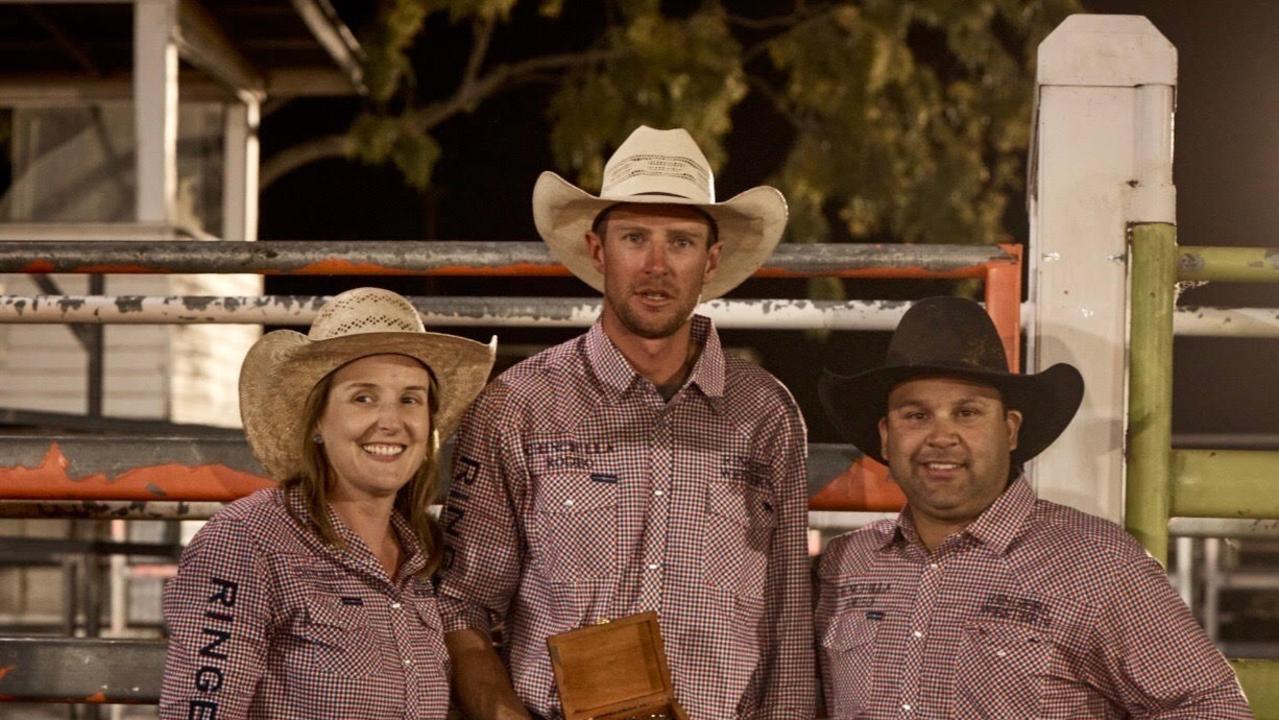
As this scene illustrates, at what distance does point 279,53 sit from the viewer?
14039 millimetres

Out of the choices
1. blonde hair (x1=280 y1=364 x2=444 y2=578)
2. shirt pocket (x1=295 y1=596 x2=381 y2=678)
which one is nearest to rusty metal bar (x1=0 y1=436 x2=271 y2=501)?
blonde hair (x1=280 y1=364 x2=444 y2=578)

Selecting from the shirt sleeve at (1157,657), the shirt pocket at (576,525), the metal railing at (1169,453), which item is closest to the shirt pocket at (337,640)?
the shirt pocket at (576,525)

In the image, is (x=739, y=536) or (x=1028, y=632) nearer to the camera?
(x=1028, y=632)

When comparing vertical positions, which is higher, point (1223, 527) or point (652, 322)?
point (652, 322)

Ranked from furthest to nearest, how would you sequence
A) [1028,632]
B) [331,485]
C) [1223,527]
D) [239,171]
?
1. [239,171]
2. [1223,527]
3. [331,485]
4. [1028,632]

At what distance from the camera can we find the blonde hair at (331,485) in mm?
3160

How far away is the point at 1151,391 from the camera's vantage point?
335cm

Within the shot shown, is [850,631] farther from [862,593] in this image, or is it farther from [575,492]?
[575,492]

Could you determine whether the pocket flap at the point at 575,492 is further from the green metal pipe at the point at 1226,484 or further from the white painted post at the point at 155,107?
the white painted post at the point at 155,107

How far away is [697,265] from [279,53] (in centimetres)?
1134

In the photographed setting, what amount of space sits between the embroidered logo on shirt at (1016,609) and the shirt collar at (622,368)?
73 cm

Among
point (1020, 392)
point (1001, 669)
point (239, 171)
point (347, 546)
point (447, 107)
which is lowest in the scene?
point (1001, 669)

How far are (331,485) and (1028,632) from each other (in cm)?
141

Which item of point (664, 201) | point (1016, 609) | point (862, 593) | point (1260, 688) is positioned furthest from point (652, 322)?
point (1260, 688)
